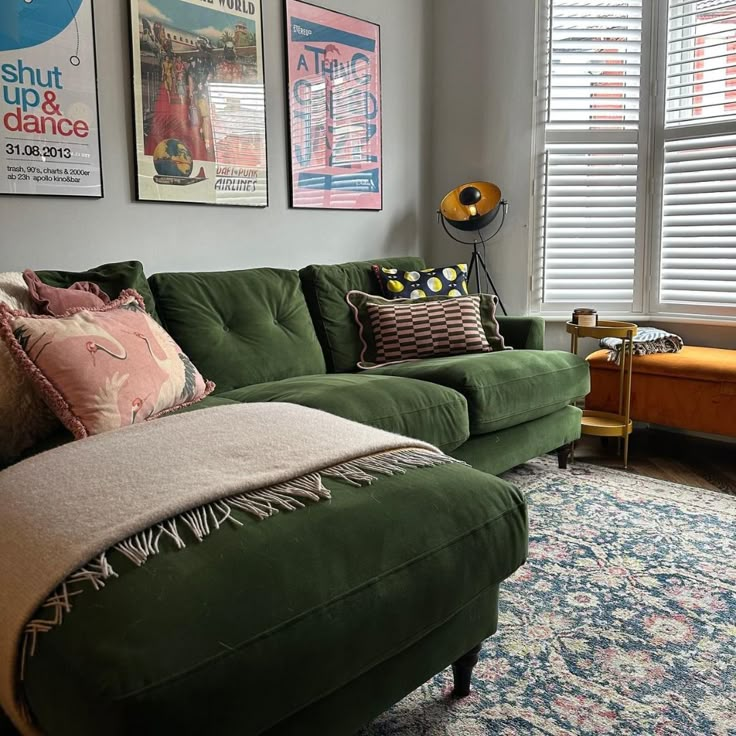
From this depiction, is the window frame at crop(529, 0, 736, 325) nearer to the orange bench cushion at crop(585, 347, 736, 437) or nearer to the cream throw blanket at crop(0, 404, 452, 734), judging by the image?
the orange bench cushion at crop(585, 347, 736, 437)

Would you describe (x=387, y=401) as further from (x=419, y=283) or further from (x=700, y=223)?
(x=700, y=223)

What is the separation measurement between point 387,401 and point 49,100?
152 centimetres

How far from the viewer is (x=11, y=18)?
2.36 m

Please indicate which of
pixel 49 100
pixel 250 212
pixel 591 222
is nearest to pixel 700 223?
pixel 591 222

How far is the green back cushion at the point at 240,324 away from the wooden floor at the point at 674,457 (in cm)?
144

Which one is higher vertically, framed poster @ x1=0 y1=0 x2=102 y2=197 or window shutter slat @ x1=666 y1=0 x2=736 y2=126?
window shutter slat @ x1=666 y1=0 x2=736 y2=126

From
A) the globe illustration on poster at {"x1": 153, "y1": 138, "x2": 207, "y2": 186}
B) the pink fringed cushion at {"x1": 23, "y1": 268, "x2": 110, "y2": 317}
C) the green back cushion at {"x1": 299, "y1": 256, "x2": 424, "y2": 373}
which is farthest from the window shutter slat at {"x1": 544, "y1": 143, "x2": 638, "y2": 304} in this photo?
the pink fringed cushion at {"x1": 23, "y1": 268, "x2": 110, "y2": 317}

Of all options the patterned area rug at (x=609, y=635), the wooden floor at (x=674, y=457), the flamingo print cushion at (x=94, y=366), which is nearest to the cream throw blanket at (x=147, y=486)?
the flamingo print cushion at (x=94, y=366)

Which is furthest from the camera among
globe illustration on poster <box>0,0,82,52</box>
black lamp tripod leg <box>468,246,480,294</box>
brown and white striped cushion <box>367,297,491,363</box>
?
black lamp tripod leg <box>468,246,480,294</box>

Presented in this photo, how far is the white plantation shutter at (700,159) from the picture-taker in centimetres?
351

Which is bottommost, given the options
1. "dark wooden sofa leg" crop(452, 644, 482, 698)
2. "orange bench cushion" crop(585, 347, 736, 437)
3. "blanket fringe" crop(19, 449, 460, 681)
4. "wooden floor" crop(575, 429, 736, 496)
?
"wooden floor" crop(575, 429, 736, 496)

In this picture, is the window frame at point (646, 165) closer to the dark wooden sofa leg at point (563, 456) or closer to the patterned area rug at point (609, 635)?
the dark wooden sofa leg at point (563, 456)

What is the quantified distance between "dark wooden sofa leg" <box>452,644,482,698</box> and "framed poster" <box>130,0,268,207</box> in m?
2.05

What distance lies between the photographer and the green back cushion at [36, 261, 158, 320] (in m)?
2.30
